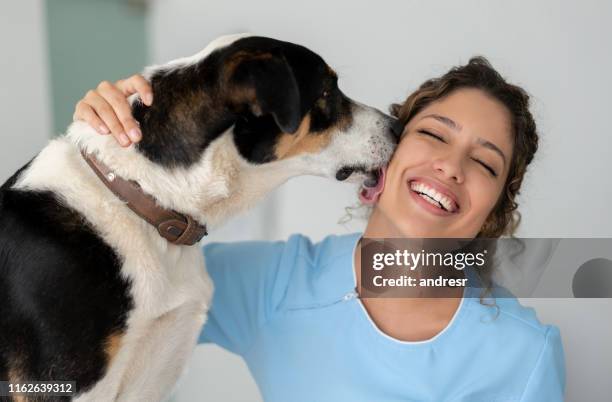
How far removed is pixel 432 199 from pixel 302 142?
0.32 metres

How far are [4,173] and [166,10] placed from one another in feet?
2.70

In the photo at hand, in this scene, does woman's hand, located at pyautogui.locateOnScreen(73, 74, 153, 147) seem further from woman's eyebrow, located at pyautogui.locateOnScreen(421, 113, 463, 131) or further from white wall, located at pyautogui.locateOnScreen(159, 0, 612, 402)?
white wall, located at pyautogui.locateOnScreen(159, 0, 612, 402)

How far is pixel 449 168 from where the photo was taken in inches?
51.6

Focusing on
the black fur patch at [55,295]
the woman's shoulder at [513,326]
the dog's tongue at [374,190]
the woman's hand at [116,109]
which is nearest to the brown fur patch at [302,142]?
the dog's tongue at [374,190]

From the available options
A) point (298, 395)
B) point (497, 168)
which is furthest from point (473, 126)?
point (298, 395)

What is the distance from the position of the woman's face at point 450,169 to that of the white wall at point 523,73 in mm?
470

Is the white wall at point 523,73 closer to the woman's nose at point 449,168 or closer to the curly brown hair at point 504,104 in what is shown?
the curly brown hair at point 504,104

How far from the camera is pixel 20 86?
2.02 meters

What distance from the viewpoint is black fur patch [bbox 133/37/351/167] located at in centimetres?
109

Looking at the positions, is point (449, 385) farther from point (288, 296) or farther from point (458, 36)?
point (458, 36)

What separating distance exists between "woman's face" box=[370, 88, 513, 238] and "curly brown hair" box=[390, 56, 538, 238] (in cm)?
3

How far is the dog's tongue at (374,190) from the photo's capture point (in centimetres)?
137

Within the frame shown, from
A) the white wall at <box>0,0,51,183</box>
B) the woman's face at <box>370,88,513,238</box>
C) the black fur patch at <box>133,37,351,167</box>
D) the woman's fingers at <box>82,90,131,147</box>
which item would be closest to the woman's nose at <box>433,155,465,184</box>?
the woman's face at <box>370,88,513,238</box>

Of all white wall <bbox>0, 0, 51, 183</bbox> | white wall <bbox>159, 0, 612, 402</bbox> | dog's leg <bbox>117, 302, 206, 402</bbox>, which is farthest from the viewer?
white wall <bbox>0, 0, 51, 183</bbox>
